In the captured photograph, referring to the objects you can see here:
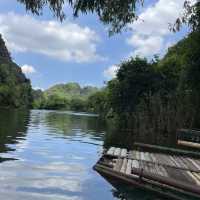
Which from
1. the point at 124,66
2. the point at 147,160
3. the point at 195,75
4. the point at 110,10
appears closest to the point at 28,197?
the point at 110,10

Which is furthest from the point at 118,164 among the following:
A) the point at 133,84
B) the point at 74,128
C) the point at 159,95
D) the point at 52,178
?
the point at 133,84

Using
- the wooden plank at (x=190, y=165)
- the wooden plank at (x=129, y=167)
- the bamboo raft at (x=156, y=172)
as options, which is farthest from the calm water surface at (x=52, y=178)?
the wooden plank at (x=190, y=165)

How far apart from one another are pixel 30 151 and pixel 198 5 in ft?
32.8

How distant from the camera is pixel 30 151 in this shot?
20.2 metres

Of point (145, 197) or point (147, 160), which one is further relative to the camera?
point (147, 160)

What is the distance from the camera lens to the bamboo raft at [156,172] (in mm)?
11141

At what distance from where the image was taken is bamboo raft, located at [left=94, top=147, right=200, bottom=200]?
11141mm

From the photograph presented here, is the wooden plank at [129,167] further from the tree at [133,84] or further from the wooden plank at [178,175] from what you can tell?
the tree at [133,84]

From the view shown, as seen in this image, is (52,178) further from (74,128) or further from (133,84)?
(133,84)

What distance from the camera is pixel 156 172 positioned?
45.0 feet

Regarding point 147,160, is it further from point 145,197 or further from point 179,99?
point 179,99

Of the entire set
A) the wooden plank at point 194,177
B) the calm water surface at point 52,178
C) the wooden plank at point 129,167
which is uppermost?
the wooden plank at point 129,167

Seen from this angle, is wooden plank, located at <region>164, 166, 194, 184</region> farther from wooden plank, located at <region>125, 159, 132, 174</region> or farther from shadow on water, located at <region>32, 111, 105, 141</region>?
shadow on water, located at <region>32, 111, 105, 141</region>

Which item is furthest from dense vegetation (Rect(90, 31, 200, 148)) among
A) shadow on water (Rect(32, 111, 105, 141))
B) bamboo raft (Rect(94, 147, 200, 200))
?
bamboo raft (Rect(94, 147, 200, 200))
